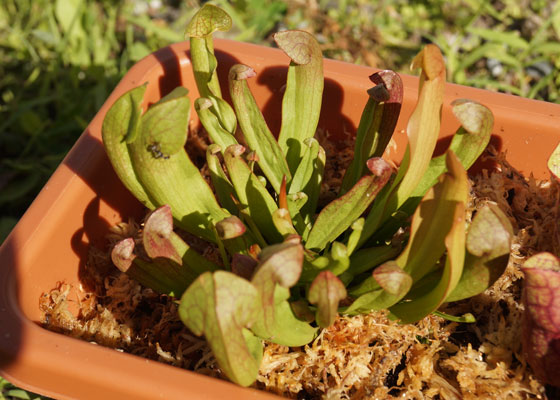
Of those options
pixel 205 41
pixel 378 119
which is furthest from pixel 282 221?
pixel 205 41

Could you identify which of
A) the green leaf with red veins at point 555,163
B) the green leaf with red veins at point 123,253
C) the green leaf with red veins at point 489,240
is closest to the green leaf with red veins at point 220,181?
the green leaf with red veins at point 123,253

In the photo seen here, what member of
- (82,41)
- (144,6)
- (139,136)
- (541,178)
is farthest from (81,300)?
(144,6)

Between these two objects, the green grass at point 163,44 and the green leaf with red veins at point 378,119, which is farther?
the green grass at point 163,44

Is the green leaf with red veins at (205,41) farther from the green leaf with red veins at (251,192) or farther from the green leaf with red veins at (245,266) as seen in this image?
the green leaf with red veins at (245,266)

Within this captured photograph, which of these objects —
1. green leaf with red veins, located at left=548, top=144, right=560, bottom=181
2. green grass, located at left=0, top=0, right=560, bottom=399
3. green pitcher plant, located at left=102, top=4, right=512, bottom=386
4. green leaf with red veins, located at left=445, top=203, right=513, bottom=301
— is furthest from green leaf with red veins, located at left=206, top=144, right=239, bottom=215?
green grass, located at left=0, top=0, right=560, bottom=399

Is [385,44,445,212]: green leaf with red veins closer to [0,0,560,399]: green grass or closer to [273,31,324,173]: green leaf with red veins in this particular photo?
[273,31,324,173]: green leaf with red veins

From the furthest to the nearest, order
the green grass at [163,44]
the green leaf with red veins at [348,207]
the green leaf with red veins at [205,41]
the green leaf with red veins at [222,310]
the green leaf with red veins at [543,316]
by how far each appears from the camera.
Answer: the green grass at [163,44]
the green leaf with red veins at [205,41]
the green leaf with red veins at [348,207]
the green leaf with red veins at [543,316]
the green leaf with red veins at [222,310]
